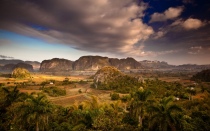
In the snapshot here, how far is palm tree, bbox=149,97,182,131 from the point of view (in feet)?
75.3

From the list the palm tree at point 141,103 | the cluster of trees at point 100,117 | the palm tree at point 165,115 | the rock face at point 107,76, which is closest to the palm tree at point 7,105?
the cluster of trees at point 100,117

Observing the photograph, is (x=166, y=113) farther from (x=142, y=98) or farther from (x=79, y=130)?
(x=79, y=130)

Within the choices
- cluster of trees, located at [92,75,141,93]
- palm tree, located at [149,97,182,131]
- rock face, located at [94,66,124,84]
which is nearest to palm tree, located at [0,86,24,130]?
palm tree, located at [149,97,182,131]

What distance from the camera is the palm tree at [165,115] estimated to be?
22.9m

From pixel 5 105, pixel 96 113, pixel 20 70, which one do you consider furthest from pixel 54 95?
pixel 20 70

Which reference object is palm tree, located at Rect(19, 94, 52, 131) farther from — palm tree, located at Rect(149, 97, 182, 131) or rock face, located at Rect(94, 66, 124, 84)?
rock face, located at Rect(94, 66, 124, 84)

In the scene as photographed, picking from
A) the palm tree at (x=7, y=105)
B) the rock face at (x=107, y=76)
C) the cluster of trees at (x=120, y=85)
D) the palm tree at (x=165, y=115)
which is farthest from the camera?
the rock face at (x=107, y=76)

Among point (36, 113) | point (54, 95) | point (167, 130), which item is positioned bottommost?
point (54, 95)

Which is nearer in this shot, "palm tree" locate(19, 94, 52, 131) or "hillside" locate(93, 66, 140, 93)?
"palm tree" locate(19, 94, 52, 131)

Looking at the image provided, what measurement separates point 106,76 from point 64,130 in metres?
98.1

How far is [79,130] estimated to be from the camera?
27.2 metres

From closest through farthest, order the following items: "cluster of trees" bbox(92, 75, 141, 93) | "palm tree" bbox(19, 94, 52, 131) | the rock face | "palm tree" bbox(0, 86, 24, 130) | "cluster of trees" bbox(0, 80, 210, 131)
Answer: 1. "cluster of trees" bbox(0, 80, 210, 131)
2. "palm tree" bbox(19, 94, 52, 131)
3. "palm tree" bbox(0, 86, 24, 130)
4. "cluster of trees" bbox(92, 75, 141, 93)
5. the rock face

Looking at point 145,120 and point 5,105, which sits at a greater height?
point 5,105

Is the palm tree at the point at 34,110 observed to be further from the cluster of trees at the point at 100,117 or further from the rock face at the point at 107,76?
the rock face at the point at 107,76
